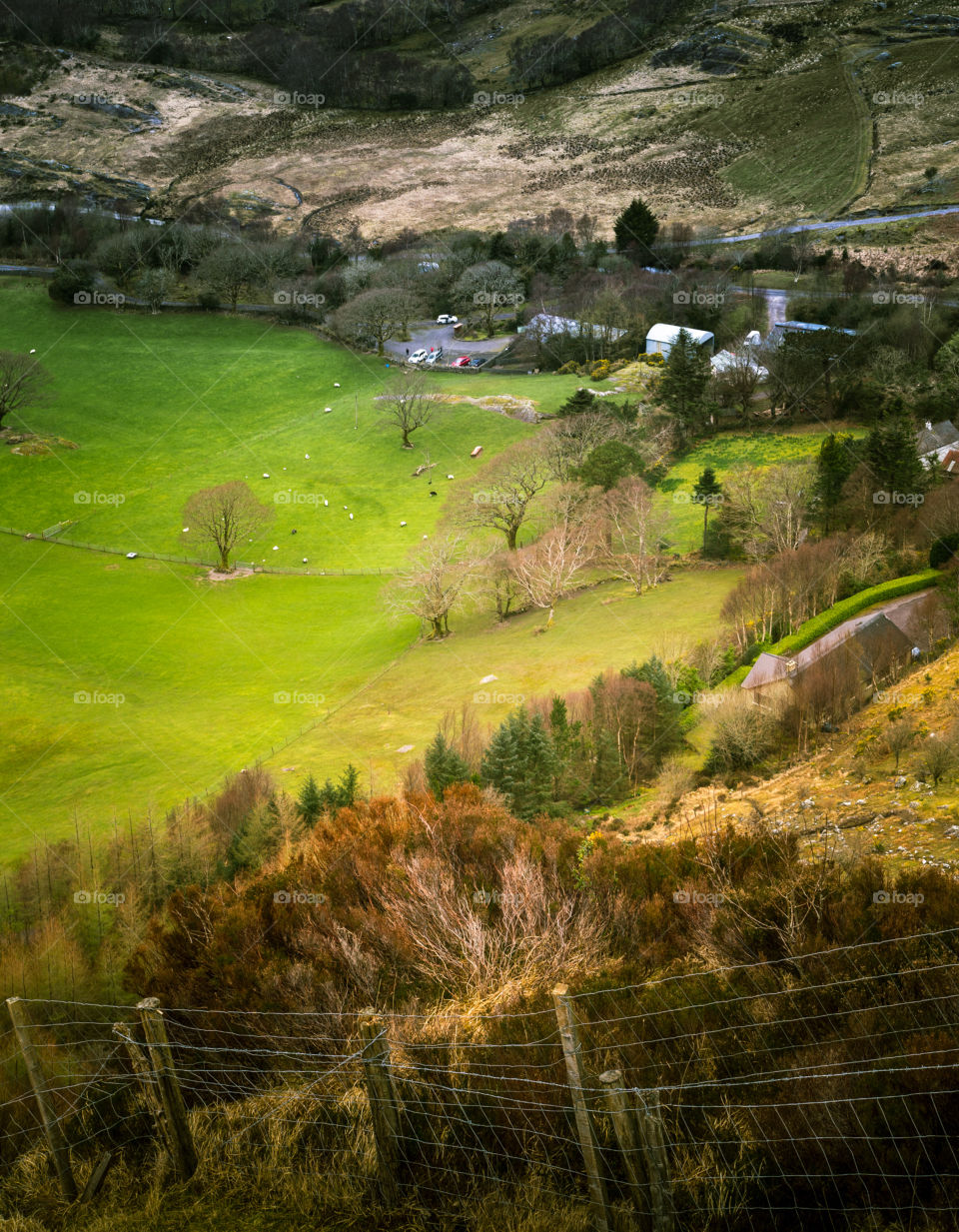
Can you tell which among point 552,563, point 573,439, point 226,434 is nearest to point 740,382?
point 573,439

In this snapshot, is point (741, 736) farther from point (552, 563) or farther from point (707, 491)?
point (707, 491)

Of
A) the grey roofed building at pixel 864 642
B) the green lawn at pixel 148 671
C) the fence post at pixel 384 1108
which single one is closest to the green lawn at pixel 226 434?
the green lawn at pixel 148 671

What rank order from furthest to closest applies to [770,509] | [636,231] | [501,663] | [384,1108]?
[636,231], [770,509], [501,663], [384,1108]

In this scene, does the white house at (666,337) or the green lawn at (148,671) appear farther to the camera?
the white house at (666,337)

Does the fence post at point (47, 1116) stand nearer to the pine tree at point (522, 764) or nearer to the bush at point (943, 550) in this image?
the pine tree at point (522, 764)

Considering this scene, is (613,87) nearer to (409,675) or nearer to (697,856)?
(409,675)

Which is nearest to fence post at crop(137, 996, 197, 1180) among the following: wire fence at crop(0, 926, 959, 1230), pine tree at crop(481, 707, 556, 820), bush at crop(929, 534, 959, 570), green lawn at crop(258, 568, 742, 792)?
wire fence at crop(0, 926, 959, 1230)
